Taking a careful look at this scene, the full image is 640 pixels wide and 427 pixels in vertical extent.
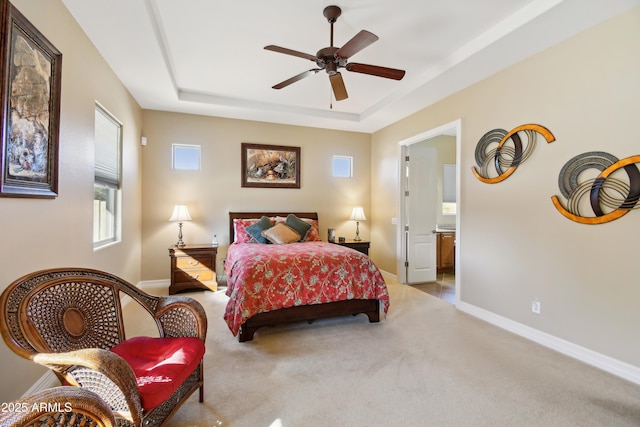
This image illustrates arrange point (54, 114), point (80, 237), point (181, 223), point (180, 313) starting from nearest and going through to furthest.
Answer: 1. point (180, 313)
2. point (54, 114)
3. point (80, 237)
4. point (181, 223)

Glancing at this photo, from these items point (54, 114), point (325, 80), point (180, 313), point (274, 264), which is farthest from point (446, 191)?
point (54, 114)

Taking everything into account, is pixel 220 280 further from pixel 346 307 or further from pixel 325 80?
pixel 325 80

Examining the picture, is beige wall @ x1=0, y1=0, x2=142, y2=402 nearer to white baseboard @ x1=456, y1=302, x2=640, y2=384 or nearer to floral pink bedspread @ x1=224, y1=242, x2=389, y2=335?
floral pink bedspread @ x1=224, y1=242, x2=389, y2=335

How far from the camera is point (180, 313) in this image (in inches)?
73.4

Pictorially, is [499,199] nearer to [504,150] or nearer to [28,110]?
[504,150]

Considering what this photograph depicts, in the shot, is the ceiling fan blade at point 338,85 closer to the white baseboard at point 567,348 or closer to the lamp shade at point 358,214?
the lamp shade at point 358,214

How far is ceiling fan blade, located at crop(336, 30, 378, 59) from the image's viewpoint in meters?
2.04

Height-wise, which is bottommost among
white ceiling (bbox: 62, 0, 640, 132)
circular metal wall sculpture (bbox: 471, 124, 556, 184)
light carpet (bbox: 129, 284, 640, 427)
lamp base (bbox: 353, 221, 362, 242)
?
light carpet (bbox: 129, 284, 640, 427)

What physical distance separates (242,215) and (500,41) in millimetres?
4087

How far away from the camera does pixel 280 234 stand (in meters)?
4.29

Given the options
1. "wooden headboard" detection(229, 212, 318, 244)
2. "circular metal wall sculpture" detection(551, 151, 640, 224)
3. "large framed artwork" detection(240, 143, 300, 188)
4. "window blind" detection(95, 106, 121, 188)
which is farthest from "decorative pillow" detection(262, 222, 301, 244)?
"circular metal wall sculpture" detection(551, 151, 640, 224)

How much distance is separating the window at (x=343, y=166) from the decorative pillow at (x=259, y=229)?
1.80 metres

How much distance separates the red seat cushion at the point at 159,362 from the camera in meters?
1.37

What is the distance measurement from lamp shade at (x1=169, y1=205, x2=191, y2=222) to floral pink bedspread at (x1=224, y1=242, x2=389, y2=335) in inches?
70.5
